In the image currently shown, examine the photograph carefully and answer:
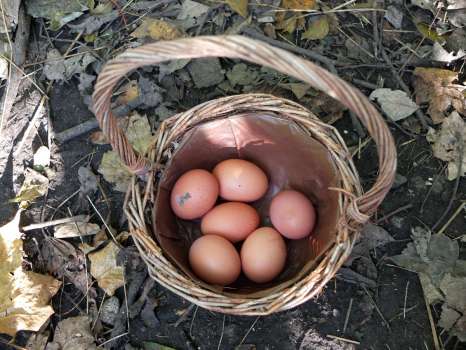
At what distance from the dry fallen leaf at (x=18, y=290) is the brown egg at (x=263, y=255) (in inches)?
25.0

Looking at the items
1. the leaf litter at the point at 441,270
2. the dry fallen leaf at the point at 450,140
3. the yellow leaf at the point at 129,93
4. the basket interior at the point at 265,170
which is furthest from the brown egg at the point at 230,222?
the dry fallen leaf at the point at 450,140

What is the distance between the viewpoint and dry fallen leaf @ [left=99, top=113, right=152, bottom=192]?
5.84 feet

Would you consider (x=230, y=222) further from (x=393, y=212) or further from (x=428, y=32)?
(x=428, y=32)

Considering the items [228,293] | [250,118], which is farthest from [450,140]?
[228,293]

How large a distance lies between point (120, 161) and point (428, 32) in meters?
1.21

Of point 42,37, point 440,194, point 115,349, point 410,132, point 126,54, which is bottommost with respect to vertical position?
point 115,349

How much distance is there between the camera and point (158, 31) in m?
1.93

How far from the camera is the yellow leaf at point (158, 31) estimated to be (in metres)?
1.93

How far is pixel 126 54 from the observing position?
3.56 feet

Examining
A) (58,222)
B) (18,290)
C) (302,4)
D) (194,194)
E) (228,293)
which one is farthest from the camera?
(302,4)

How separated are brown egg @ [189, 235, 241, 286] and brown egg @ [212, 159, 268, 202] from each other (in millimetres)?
162

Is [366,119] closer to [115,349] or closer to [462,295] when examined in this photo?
[462,295]

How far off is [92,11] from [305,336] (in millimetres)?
1431

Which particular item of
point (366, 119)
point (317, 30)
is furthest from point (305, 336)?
point (317, 30)
